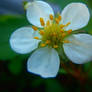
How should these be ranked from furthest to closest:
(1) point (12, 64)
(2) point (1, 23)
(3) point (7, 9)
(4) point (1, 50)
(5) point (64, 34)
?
1. (3) point (7, 9)
2. (1) point (12, 64)
3. (2) point (1, 23)
4. (4) point (1, 50)
5. (5) point (64, 34)

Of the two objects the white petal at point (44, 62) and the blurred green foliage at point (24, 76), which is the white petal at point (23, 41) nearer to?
the white petal at point (44, 62)

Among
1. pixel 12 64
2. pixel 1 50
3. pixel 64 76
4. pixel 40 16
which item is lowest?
pixel 64 76

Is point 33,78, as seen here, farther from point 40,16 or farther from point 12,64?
point 40,16

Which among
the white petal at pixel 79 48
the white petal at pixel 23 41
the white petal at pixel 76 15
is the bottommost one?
the white petal at pixel 79 48

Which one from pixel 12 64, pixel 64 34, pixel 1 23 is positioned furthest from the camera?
pixel 12 64

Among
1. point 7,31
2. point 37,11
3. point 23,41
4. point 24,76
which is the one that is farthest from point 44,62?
point 24,76

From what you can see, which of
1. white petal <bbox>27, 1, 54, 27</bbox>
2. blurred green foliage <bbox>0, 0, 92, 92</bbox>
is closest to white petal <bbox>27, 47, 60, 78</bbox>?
white petal <bbox>27, 1, 54, 27</bbox>

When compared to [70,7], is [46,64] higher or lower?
lower

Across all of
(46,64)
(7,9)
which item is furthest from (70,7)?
(7,9)

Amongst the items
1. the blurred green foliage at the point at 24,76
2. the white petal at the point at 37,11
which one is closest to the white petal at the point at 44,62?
the white petal at the point at 37,11
